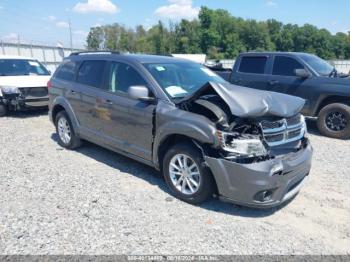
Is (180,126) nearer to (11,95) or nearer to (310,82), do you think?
(310,82)

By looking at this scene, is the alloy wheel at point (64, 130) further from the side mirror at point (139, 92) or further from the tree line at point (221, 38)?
the tree line at point (221, 38)

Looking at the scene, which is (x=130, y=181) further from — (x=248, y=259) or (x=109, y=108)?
(x=248, y=259)

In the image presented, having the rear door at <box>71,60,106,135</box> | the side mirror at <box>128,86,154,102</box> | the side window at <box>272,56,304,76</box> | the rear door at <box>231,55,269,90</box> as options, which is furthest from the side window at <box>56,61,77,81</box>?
the side window at <box>272,56,304,76</box>

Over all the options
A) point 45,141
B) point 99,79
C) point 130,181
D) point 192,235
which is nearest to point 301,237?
point 192,235

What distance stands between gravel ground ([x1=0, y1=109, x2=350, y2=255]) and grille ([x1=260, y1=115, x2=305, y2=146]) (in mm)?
870

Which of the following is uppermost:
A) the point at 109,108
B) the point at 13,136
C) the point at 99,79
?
the point at 99,79

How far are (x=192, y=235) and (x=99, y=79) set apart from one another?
309 cm

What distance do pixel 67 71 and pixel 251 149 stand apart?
4.12 meters

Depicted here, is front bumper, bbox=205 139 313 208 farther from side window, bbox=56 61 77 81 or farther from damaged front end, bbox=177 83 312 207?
side window, bbox=56 61 77 81

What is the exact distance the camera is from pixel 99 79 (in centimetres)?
530

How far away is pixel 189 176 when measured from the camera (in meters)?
3.96

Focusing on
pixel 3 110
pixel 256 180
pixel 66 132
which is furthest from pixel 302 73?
pixel 3 110

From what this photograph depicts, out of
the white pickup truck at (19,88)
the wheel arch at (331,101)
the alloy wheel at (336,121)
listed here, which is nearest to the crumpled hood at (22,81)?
the white pickup truck at (19,88)

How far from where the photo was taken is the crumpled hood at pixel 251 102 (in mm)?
3588
